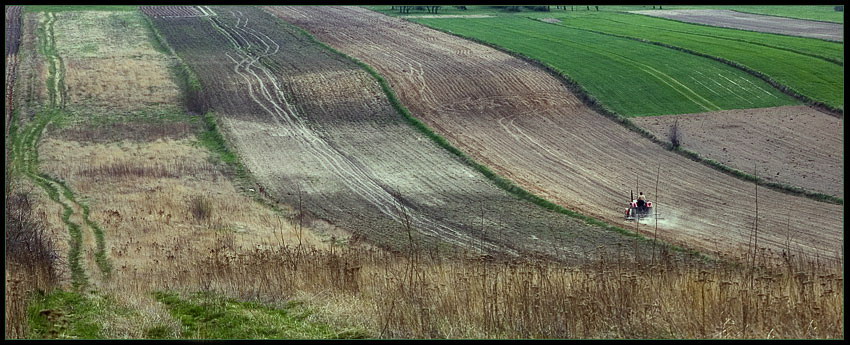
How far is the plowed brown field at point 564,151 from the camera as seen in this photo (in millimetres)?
25906

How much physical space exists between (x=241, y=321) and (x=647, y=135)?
30670mm

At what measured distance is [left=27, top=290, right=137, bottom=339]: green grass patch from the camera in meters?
8.70

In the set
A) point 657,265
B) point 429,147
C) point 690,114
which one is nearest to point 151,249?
point 657,265

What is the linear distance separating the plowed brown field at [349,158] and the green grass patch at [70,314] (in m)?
5.72

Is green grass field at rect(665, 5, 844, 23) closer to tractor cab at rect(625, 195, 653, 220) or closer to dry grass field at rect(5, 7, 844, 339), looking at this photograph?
dry grass field at rect(5, 7, 844, 339)

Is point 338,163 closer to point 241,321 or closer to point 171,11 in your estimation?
point 241,321

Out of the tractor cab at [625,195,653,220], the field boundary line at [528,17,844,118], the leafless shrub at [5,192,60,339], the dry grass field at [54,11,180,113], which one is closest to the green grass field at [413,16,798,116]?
the field boundary line at [528,17,844,118]

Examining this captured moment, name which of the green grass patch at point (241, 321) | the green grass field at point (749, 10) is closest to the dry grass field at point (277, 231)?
the green grass patch at point (241, 321)

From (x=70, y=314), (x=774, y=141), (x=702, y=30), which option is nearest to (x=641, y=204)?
(x=774, y=141)

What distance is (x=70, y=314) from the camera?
31.6 ft

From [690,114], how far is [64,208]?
27.4 meters

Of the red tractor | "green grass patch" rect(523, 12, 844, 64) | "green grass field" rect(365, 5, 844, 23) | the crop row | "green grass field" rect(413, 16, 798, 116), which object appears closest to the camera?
the red tractor

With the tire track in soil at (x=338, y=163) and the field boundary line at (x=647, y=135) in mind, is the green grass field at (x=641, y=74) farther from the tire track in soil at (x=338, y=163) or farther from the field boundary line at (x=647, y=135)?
the tire track in soil at (x=338, y=163)

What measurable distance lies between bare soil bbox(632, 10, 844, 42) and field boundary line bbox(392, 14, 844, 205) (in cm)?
2177
